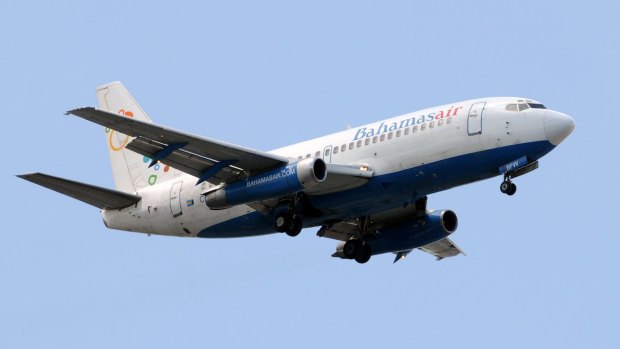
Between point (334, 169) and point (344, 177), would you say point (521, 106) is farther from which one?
point (334, 169)

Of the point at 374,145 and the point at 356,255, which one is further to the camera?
the point at 356,255

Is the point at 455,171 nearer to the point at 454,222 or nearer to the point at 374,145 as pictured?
the point at 374,145

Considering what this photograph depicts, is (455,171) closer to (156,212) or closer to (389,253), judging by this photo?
(389,253)

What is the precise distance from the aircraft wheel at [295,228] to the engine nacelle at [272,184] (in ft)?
6.96

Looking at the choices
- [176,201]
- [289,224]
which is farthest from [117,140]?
[289,224]

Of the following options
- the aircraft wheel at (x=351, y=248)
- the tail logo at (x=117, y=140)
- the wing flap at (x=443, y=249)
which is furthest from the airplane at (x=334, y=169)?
the tail logo at (x=117, y=140)

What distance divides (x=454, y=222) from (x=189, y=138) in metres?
12.7

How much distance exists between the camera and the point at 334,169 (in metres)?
50.0

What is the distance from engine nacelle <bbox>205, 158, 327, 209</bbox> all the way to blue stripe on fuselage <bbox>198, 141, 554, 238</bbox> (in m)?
2.35

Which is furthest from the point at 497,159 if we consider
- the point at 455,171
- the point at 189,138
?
the point at 189,138

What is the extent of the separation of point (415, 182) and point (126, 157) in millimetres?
14790

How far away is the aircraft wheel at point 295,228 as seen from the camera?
51875 mm

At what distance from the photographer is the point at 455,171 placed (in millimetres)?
49781

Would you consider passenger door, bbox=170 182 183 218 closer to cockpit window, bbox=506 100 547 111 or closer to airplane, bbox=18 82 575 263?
airplane, bbox=18 82 575 263
